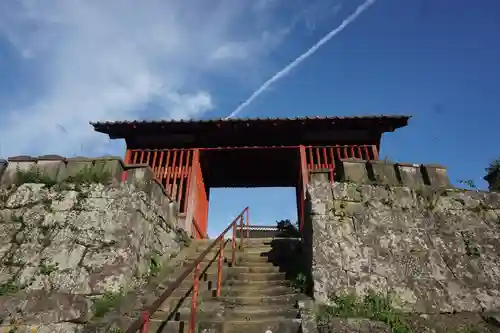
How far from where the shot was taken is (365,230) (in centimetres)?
463

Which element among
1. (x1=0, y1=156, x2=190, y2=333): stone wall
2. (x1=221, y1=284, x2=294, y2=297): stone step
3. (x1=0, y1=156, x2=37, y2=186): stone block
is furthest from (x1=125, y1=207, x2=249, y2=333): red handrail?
(x1=0, y1=156, x2=37, y2=186): stone block

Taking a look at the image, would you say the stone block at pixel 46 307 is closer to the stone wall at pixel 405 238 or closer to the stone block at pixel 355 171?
the stone wall at pixel 405 238

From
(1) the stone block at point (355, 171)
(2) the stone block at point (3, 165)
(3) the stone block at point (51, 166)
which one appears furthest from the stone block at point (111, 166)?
(1) the stone block at point (355, 171)

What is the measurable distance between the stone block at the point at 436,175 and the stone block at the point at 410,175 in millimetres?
106

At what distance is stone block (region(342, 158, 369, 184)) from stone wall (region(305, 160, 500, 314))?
2cm

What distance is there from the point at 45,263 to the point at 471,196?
5.89m

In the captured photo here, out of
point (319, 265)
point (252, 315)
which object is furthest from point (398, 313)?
point (252, 315)

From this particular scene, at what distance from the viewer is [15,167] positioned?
17.3ft

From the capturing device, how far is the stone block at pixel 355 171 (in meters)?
5.06

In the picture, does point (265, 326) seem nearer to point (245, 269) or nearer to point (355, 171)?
point (245, 269)

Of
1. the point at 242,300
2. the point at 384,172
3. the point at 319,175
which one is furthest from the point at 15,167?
the point at 384,172

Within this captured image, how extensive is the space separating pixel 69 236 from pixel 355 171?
13.3 feet

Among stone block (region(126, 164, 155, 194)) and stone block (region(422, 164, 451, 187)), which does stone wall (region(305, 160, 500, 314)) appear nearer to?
stone block (region(422, 164, 451, 187))

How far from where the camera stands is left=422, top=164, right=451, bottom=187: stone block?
17.1 feet
